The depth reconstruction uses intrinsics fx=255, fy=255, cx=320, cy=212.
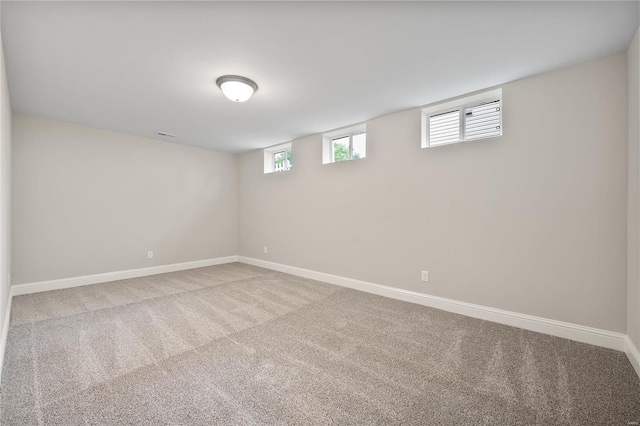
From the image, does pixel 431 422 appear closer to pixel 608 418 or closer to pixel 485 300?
pixel 608 418

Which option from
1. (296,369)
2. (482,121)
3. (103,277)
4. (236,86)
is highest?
(236,86)

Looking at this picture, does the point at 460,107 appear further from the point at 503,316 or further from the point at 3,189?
the point at 3,189

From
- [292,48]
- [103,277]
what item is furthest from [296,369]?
[103,277]

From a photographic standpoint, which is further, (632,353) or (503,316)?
(503,316)

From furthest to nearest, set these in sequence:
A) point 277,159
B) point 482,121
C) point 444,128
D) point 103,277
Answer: point 277,159
point 103,277
point 444,128
point 482,121

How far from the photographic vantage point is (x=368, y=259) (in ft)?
12.3

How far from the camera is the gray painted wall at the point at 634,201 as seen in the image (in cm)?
188

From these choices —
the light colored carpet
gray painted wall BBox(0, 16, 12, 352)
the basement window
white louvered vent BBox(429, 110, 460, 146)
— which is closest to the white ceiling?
gray painted wall BBox(0, 16, 12, 352)

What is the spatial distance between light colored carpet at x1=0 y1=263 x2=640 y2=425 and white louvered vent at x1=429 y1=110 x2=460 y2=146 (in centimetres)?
209

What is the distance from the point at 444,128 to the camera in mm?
3188

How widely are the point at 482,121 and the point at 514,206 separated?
1035 mm

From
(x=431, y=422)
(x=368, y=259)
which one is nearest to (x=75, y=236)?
(x=368, y=259)

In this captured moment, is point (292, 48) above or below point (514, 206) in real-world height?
above

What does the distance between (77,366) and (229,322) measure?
45.9 inches
